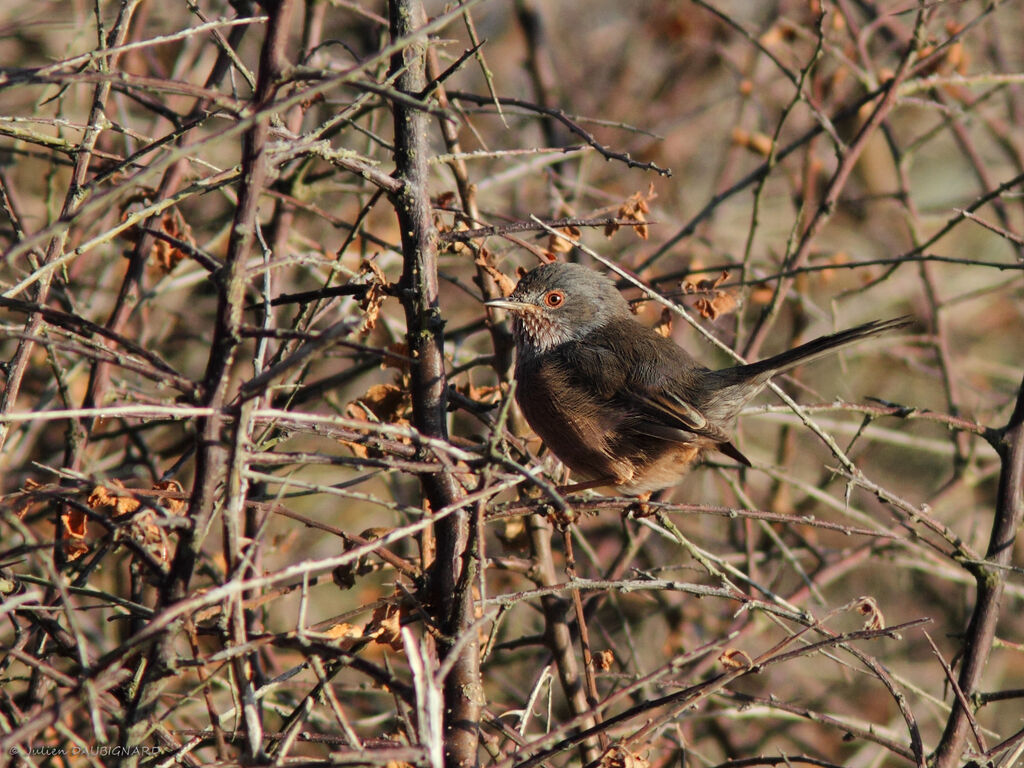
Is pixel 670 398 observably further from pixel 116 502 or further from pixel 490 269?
pixel 116 502

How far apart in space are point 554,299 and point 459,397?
1587mm

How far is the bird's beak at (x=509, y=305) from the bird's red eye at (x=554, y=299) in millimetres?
141

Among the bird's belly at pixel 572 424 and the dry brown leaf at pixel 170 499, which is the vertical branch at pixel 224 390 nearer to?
the dry brown leaf at pixel 170 499

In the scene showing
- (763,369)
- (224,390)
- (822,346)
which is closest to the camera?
(224,390)

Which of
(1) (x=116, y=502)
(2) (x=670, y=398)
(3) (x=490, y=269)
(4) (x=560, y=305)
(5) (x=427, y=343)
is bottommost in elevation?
(2) (x=670, y=398)

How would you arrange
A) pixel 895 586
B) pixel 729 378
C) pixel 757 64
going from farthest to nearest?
pixel 895 586 → pixel 757 64 → pixel 729 378

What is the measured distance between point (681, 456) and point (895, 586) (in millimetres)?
3942

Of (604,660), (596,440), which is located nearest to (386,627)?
(604,660)

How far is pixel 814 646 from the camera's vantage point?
2447 millimetres

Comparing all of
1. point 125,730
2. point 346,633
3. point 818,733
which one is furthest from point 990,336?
point 125,730

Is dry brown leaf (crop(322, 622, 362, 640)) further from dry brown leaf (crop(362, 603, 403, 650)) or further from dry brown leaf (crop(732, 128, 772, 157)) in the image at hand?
dry brown leaf (crop(732, 128, 772, 157))

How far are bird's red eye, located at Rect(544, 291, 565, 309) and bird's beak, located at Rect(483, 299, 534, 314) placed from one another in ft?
0.46

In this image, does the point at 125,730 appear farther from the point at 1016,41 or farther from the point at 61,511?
the point at 1016,41

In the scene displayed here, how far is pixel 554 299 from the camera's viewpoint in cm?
450
